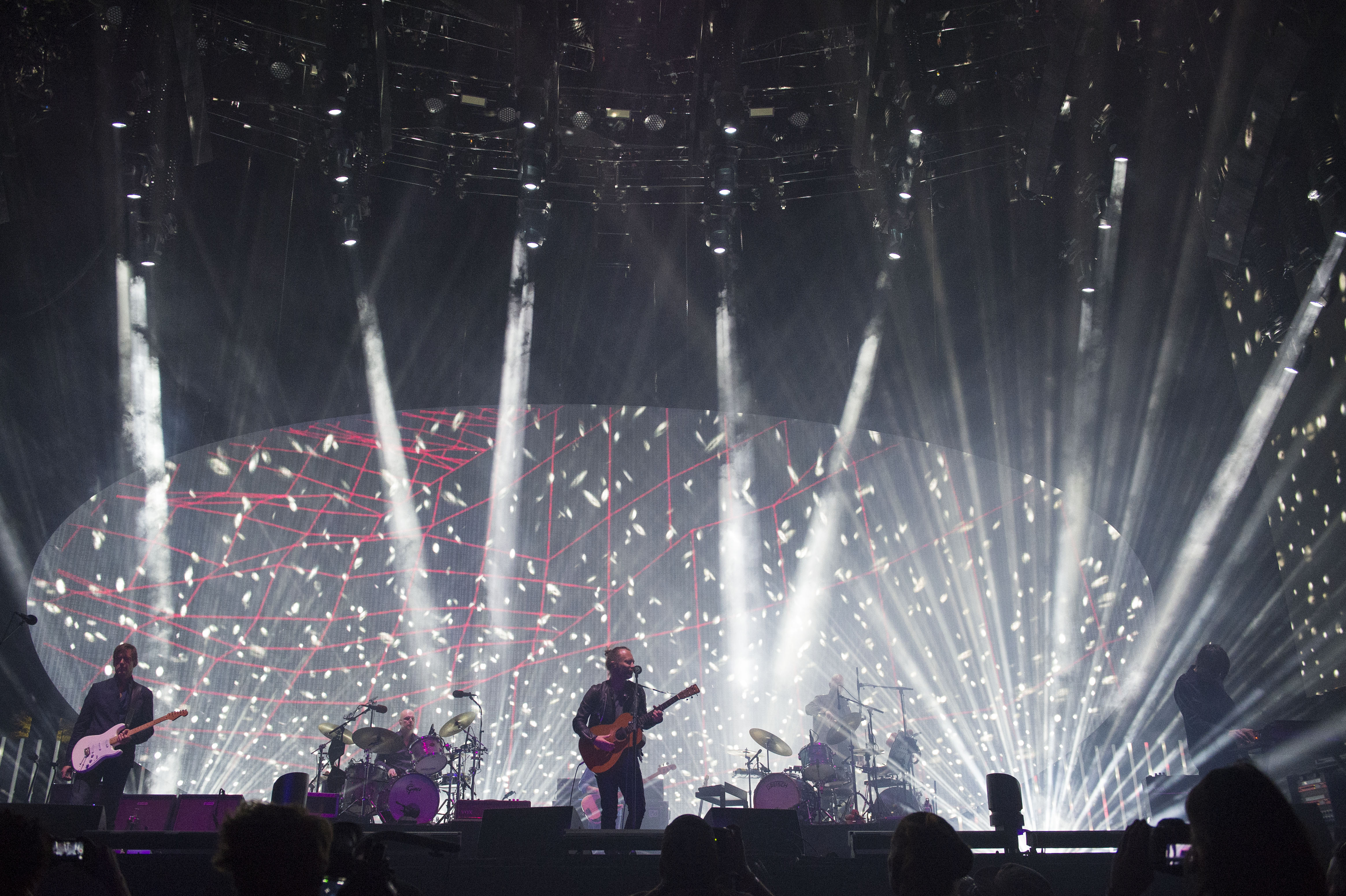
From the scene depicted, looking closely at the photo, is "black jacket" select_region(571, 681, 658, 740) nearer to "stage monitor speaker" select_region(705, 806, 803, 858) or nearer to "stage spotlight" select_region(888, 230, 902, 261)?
"stage monitor speaker" select_region(705, 806, 803, 858)

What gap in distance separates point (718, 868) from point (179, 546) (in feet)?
25.4

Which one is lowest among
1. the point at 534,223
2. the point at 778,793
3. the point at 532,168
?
the point at 778,793

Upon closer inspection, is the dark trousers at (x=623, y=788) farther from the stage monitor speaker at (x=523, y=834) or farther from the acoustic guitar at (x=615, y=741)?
the stage monitor speaker at (x=523, y=834)

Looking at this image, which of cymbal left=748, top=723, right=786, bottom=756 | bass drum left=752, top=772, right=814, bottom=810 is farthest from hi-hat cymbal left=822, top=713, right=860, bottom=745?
bass drum left=752, top=772, right=814, bottom=810

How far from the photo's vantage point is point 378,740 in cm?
670

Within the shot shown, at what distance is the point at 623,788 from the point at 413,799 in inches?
82.8

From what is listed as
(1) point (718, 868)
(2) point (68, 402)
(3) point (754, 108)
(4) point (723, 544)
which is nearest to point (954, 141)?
(3) point (754, 108)

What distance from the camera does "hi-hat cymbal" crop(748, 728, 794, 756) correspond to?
23.3ft

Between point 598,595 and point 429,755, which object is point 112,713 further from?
point 598,595

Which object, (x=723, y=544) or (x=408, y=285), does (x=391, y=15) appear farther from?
(x=723, y=544)

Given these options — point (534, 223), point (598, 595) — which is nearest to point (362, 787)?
point (598, 595)

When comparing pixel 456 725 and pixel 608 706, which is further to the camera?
pixel 456 725

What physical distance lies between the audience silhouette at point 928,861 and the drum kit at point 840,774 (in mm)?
4426

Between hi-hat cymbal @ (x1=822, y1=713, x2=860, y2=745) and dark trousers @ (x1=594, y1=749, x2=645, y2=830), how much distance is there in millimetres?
3563
